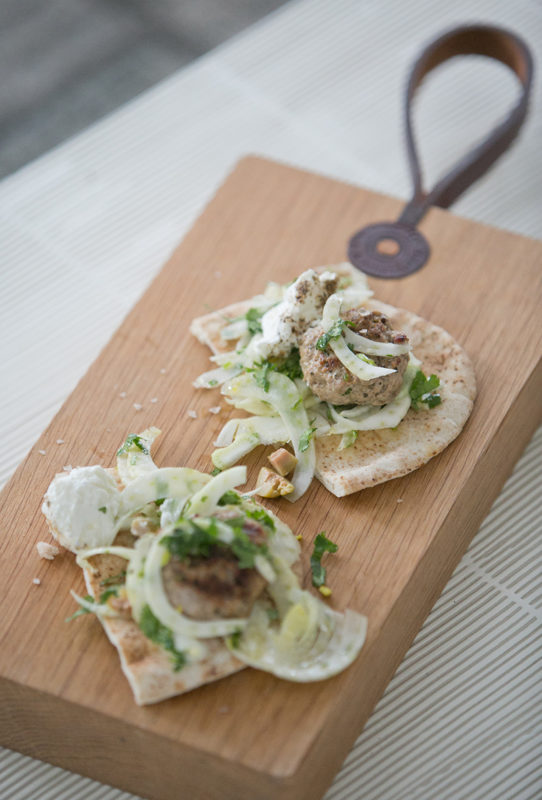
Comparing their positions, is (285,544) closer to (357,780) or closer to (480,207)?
(357,780)

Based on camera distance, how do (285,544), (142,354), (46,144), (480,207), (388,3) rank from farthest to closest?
(388,3), (46,144), (480,207), (142,354), (285,544)

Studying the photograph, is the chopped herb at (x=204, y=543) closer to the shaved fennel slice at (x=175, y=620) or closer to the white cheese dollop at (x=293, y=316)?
the shaved fennel slice at (x=175, y=620)

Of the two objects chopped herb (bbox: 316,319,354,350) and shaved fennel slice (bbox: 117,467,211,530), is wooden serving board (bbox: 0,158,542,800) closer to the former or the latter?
shaved fennel slice (bbox: 117,467,211,530)

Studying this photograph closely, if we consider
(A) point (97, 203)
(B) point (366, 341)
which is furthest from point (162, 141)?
(B) point (366, 341)

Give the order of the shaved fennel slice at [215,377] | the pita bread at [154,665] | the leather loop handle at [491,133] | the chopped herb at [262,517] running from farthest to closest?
1. the leather loop handle at [491,133]
2. the shaved fennel slice at [215,377]
3. the chopped herb at [262,517]
4. the pita bread at [154,665]

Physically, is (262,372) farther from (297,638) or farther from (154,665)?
(154,665)

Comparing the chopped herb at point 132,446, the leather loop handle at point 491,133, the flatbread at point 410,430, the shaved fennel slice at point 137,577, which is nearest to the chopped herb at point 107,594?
the shaved fennel slice at point 137,577

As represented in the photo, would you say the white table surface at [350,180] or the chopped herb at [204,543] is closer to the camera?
the chopped herb at [204,543]
